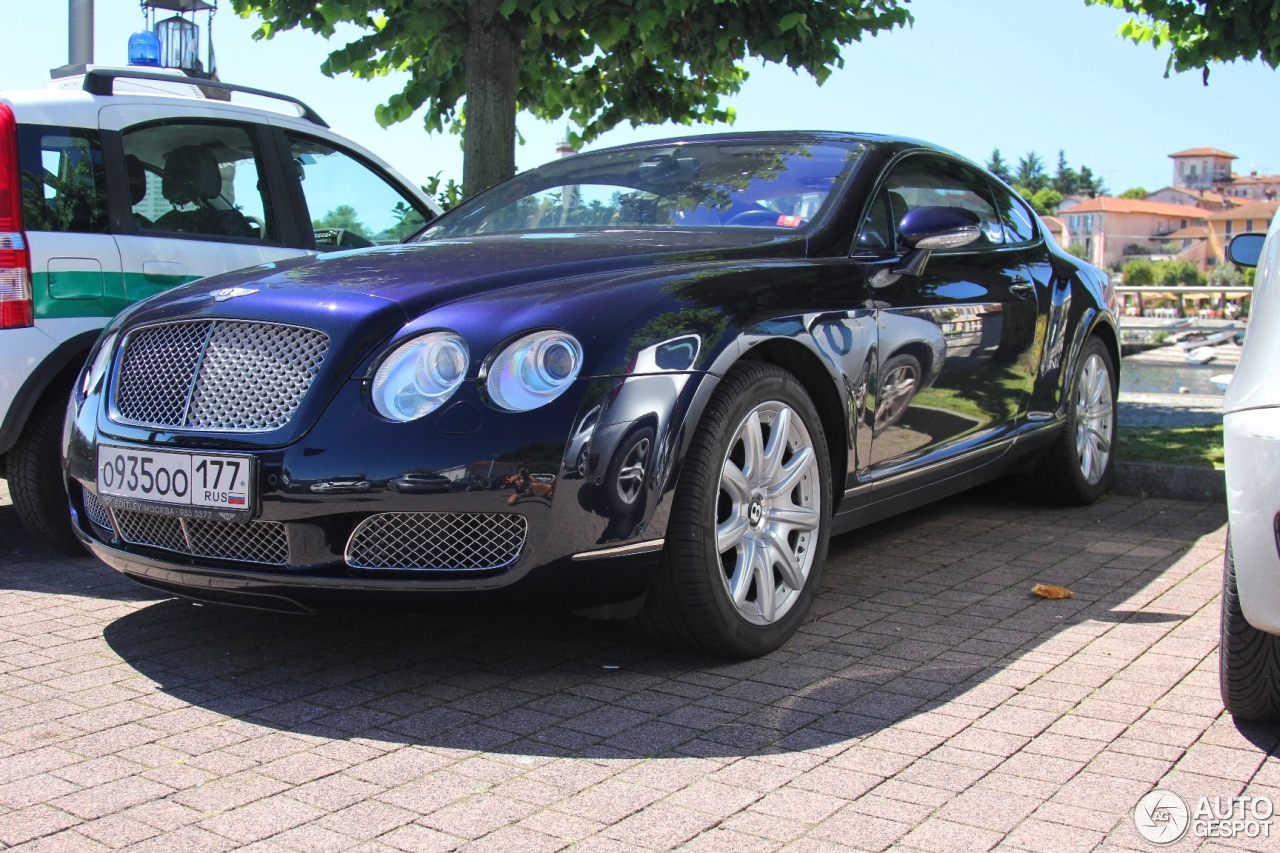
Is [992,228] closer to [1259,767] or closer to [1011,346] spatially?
[1011,346]

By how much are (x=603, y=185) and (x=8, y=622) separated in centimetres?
243

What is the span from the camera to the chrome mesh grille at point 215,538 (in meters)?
3.37

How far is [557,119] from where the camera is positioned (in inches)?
486

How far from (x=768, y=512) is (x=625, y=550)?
62 centimetres

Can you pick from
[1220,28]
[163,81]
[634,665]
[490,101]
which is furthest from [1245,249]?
[1220,28]

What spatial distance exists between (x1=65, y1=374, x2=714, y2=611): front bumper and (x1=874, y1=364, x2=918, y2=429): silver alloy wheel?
105cm

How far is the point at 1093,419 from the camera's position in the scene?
6195 mm

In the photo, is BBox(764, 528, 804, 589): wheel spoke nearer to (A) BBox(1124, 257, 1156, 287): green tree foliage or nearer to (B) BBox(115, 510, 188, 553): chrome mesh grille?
(B) BBox(115, 510, 188, 553): chrome mesh grille

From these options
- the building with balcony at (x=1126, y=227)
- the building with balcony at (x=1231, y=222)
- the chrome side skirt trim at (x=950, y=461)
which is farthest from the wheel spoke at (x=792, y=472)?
the building with balcony at (x=1126, y=227)

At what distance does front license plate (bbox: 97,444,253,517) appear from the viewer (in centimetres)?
332

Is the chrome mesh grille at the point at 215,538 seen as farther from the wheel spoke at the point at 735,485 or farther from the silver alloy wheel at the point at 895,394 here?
the silver alloy wheel at the point at 895,394

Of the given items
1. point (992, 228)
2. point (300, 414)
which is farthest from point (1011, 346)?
point (300, 414)

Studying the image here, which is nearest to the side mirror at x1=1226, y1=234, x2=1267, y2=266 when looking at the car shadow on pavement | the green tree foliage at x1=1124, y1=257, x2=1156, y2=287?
the car shadow on pavement

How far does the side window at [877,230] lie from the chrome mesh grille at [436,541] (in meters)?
1.74
